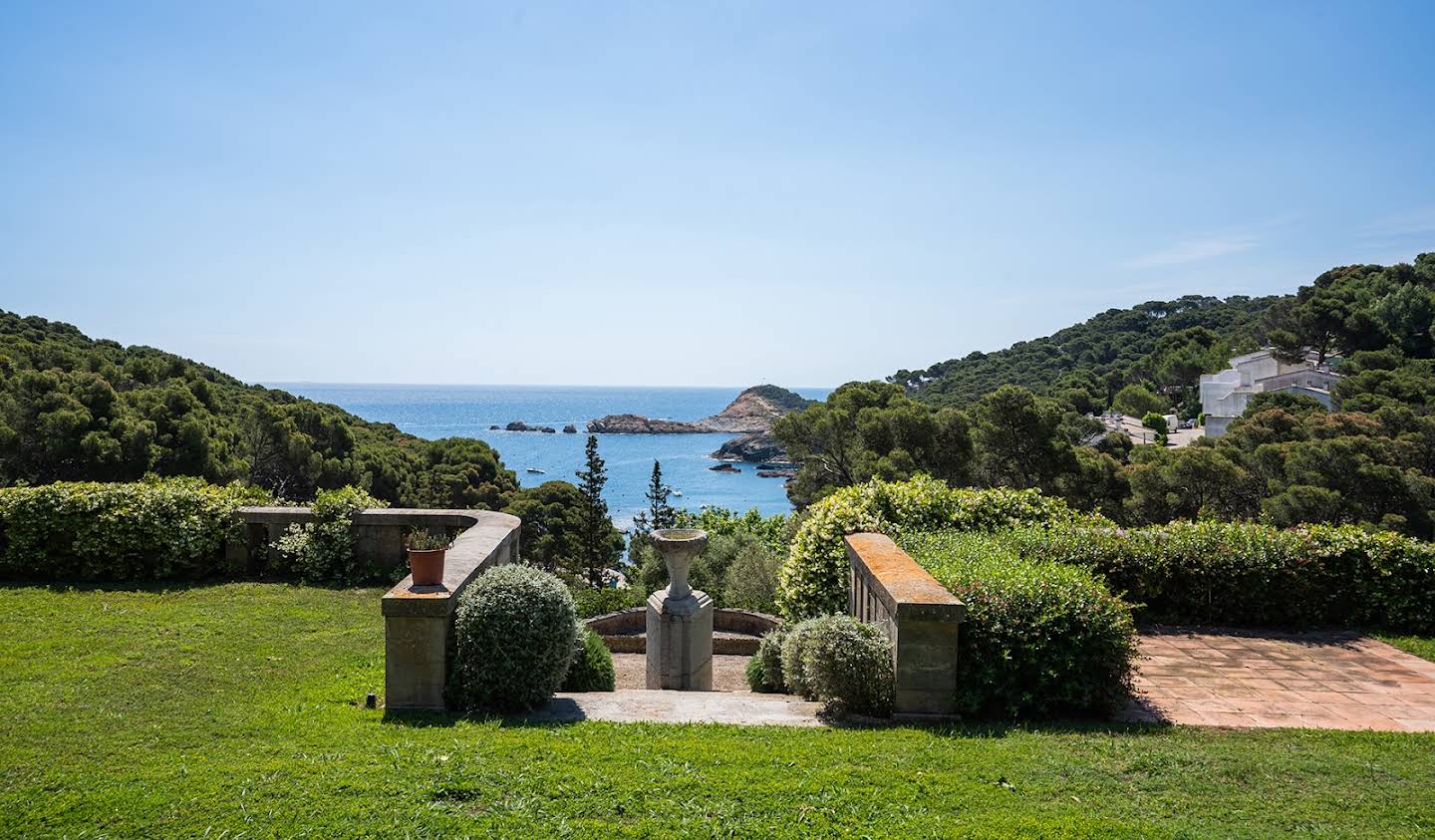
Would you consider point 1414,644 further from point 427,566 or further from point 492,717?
point 427,566

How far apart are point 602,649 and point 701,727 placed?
217 cm

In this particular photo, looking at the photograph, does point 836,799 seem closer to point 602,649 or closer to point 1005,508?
point 602,649

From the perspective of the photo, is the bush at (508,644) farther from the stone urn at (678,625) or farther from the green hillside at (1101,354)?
the green hillside at (1101,354)

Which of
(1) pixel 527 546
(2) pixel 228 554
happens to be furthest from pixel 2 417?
(1) pixel 527 546

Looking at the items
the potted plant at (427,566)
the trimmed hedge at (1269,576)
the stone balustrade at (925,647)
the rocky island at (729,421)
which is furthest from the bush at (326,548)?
the rocky island at (729,421)

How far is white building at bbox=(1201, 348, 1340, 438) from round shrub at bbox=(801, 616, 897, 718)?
40.4 meters

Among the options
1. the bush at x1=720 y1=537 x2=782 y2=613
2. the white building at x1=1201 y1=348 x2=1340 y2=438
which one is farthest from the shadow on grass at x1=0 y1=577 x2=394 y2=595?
the white building at x1=1201 y1=348 x2=1340 y2=438

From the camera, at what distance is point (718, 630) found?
12125mm

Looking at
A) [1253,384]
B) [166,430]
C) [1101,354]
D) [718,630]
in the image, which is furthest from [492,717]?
[1101,354]

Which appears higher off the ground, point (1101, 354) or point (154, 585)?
point (1101, 354)

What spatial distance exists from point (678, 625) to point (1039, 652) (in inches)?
145

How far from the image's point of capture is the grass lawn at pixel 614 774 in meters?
3.68

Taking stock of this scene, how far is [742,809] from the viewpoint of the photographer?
12.6ft

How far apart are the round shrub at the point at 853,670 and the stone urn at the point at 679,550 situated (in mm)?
2414
